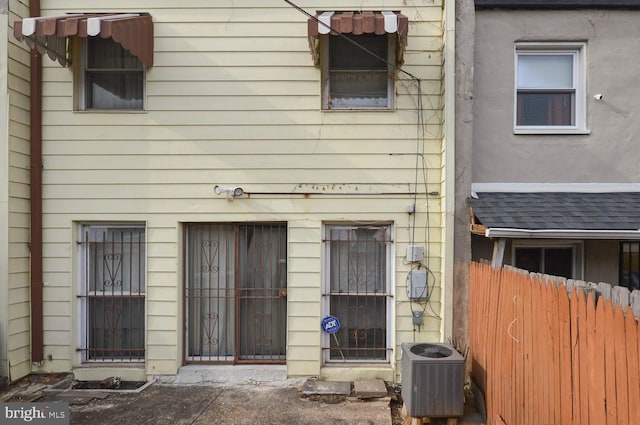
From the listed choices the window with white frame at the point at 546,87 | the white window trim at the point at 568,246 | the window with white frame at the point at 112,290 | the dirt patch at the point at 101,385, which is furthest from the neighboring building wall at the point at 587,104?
the dirt patch at the point at 101,385

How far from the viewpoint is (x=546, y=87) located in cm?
583

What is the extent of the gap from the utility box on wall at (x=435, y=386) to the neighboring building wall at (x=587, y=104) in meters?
2.63

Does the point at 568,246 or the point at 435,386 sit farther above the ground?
the point at 568,246

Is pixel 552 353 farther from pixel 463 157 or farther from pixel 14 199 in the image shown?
pixel 14 199

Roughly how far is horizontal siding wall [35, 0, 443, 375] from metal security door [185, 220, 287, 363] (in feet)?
0.81

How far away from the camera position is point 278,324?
5.88 meters

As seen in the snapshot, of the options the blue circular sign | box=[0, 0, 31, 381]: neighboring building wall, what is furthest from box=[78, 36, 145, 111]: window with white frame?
the blue circular sign

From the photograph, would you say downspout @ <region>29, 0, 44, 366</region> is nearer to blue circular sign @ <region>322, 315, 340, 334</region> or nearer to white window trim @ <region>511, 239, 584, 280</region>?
blue circular sign @ <region>322, 315, 340, 334</region>

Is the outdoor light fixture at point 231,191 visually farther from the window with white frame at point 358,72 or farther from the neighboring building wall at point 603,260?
the neighboring building wall at point 603,260

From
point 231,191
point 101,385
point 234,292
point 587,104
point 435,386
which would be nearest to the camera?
point 435,386

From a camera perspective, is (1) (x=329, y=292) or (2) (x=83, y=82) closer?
(1) (x=329, y=292)

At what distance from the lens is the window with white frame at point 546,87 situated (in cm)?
581

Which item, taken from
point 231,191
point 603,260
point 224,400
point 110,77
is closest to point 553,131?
point 603,260

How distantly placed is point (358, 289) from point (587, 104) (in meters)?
4.10
